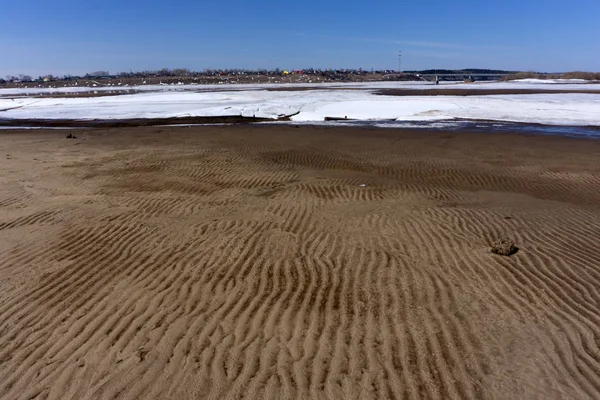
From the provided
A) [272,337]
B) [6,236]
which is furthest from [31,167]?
[272,337]

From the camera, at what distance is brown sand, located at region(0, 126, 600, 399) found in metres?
4.41

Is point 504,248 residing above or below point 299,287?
above

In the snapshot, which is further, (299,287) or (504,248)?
(504,248)

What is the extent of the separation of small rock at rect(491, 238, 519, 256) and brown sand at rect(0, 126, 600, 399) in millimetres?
141

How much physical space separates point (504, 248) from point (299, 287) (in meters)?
3.64

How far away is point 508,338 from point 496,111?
30639 mm

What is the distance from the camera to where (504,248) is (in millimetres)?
7355

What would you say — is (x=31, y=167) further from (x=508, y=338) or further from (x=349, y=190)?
(x=508, y=338)

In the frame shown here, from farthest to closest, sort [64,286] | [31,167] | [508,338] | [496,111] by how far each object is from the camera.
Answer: [496,111] < [31,167] < [64,286] < [508,338]

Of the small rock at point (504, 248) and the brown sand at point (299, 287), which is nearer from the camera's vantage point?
the brown sand at point (299, 287)

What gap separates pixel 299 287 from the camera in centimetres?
632

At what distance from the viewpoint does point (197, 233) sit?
28.0 ft

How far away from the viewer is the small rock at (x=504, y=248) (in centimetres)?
730

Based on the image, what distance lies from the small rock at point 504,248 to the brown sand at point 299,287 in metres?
Answer: 0.14
